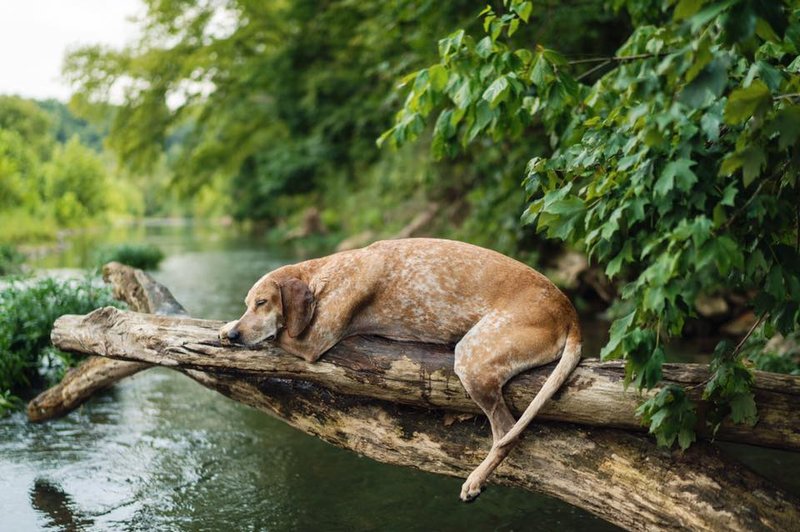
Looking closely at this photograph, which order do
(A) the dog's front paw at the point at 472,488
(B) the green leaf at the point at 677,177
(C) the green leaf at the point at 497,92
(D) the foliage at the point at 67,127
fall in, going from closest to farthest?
(B) the green leaf at the point at 677,177 → (A) the dog's front paw at the point at 472,488 → (C) the green leaf at the point at 497,92 → (D) the foliage at the point at 67,127

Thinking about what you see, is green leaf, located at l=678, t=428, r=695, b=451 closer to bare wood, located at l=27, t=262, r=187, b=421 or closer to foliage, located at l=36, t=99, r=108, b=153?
bare wood, located at l=27, t=262, r=187, b=421

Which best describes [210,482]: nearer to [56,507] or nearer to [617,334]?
[56,507]

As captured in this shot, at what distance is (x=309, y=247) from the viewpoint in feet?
115

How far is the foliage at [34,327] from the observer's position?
7.97 meters

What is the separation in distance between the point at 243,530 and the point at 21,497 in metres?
1.94

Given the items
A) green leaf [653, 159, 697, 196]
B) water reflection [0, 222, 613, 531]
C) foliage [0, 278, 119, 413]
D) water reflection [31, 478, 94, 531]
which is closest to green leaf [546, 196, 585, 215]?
green leaf [653, 159, 697, 196]

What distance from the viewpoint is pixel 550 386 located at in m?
4.24

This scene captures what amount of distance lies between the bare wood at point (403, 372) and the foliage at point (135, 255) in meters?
16.5

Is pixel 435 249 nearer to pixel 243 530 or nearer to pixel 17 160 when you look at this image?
pixel 243 530

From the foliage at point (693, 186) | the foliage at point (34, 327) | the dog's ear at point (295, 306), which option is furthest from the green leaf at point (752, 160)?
the foliage at point (34, 327)

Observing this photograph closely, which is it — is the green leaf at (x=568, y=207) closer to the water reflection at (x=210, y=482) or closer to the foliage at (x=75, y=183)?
the water reflection at (x=210, y=482)

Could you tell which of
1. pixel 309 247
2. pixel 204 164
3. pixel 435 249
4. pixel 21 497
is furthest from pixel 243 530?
pixel 204 164

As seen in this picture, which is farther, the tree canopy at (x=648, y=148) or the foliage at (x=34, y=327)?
the foliage at (x=34, y=327)

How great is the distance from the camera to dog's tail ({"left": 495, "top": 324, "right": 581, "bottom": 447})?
420cm
